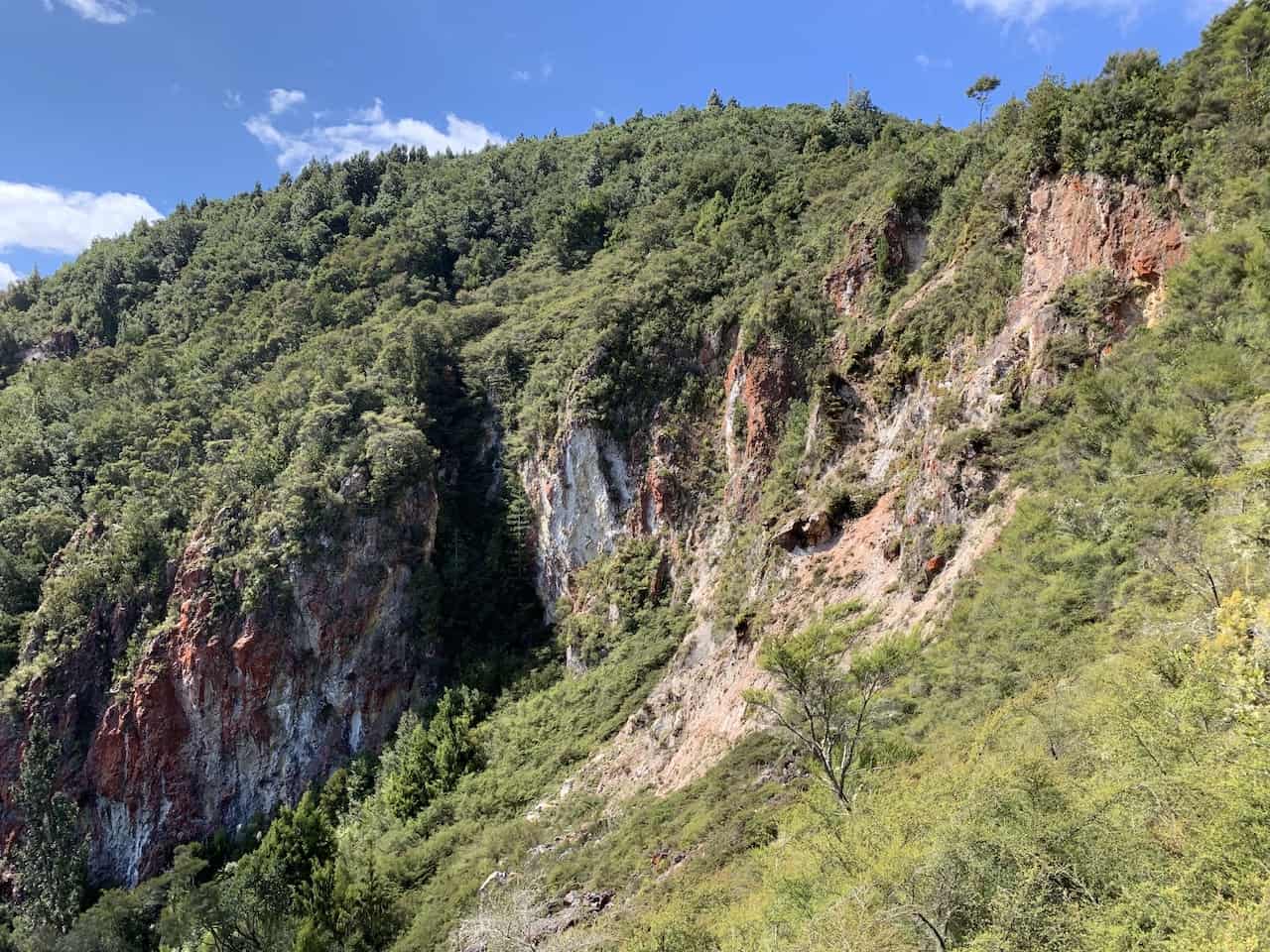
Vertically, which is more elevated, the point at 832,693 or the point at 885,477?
the point at 885,477

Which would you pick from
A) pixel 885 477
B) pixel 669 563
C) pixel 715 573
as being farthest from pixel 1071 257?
pixel 669 563

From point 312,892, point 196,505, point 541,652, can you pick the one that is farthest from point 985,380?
point 196,505

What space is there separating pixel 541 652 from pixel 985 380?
2407cm

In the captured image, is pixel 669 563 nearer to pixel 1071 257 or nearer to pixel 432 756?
pixel 432 756

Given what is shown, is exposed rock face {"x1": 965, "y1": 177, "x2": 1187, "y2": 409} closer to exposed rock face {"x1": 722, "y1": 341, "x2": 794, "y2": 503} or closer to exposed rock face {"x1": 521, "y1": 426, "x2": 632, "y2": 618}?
exposed rock face {"x1": 722, "y1": 341, "x2": 794, "y2": 503}

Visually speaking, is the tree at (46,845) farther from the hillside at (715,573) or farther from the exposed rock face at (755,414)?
the exposed rock face at (755,414)

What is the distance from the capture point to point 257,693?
1676 inches

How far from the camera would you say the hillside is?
38.1ft

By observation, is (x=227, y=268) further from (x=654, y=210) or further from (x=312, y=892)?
(x=312, y=892)

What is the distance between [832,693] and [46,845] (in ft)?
148

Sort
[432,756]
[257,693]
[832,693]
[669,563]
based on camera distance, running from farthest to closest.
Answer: [257,693] → [669,563] → [432,756] → [832,693]

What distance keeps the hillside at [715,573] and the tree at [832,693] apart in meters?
0.14

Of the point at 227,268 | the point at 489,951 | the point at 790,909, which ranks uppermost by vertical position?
the point at 227,268

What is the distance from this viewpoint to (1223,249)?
1884 centimetres
